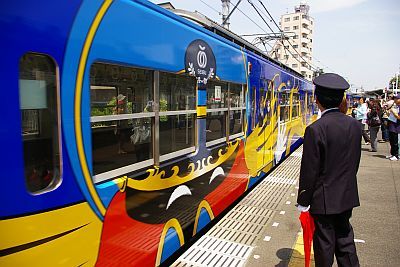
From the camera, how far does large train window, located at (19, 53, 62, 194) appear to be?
177cm

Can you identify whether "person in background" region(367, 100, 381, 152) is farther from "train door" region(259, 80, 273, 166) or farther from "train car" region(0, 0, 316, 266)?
"train car" region(0, 0, 316, 266)

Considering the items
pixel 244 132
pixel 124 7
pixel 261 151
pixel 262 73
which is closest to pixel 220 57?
pixel 244 132

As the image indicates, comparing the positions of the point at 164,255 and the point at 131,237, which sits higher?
the point at 131,237

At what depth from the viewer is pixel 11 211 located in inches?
65.1

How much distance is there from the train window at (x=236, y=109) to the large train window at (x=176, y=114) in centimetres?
120

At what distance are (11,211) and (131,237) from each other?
109 cm

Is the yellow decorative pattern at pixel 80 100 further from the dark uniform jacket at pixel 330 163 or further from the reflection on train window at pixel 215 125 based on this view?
the reflection on train window at pixel 215 125

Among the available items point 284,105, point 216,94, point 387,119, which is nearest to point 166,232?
point 216,94

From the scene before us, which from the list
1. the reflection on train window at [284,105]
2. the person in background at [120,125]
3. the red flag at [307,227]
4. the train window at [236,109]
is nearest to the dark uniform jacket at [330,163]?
the red flag at [307,227]

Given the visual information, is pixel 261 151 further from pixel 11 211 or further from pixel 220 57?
pixel 11 211

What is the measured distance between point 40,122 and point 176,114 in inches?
60.3

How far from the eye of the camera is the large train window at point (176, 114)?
118 inches

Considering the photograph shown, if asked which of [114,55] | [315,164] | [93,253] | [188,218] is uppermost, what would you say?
[114,55]

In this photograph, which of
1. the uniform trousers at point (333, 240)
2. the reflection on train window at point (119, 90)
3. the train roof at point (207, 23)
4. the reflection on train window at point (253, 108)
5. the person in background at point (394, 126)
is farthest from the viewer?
the person in background at point (394, 126)
